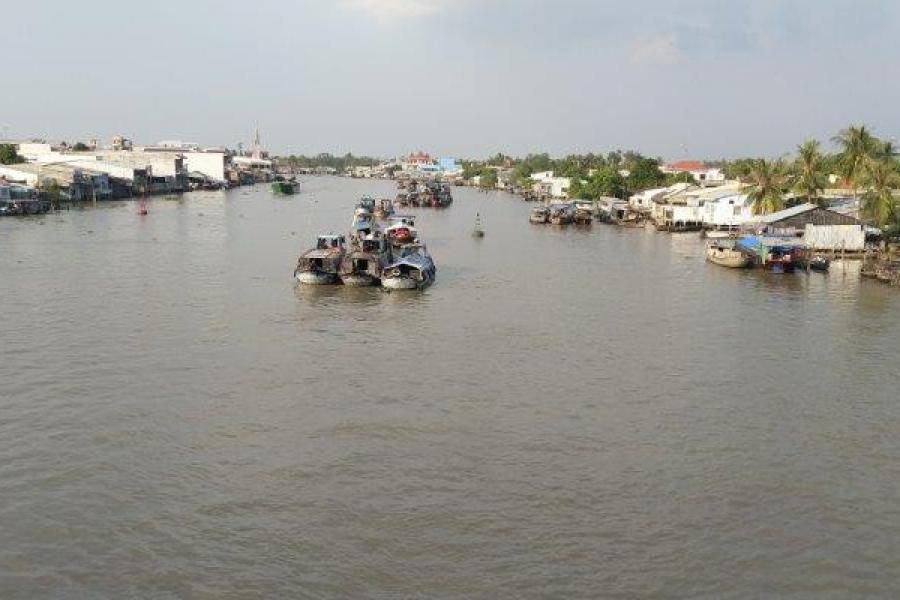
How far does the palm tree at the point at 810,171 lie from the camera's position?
29.2m

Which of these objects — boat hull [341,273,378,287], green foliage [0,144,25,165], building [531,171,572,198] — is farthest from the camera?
building [531,171,572,198]

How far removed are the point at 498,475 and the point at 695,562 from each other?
90.9 inches

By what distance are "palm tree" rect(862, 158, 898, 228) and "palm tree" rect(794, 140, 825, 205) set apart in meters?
3.77

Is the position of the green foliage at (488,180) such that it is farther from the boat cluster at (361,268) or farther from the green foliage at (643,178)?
the boat cluster at (361,268)

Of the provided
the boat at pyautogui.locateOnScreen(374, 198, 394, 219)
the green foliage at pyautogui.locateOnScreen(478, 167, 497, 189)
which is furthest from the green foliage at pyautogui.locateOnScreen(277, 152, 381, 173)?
the boat at pyautogui.locateOnScreen(374, 198, 394, 219)

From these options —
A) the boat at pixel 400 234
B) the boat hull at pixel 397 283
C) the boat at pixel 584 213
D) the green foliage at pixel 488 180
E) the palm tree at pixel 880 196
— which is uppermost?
the green foliage at pixel 488 180

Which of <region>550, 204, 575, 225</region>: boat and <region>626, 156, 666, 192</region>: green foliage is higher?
<region>626, 156, 666, 192</region>: green foliage

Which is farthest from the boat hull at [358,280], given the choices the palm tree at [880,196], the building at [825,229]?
the palm tree at [880,196]

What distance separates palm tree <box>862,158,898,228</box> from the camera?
80.5 ft

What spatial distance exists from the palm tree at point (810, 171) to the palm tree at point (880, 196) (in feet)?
12.4

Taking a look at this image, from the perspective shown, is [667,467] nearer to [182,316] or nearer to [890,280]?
[182,316]

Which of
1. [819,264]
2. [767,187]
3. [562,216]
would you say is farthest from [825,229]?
[562,216]

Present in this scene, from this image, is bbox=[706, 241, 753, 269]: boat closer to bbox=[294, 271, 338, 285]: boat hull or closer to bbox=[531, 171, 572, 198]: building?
bbox=[294, 271, 338, 285]: boat hull

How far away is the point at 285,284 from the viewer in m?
20.0
